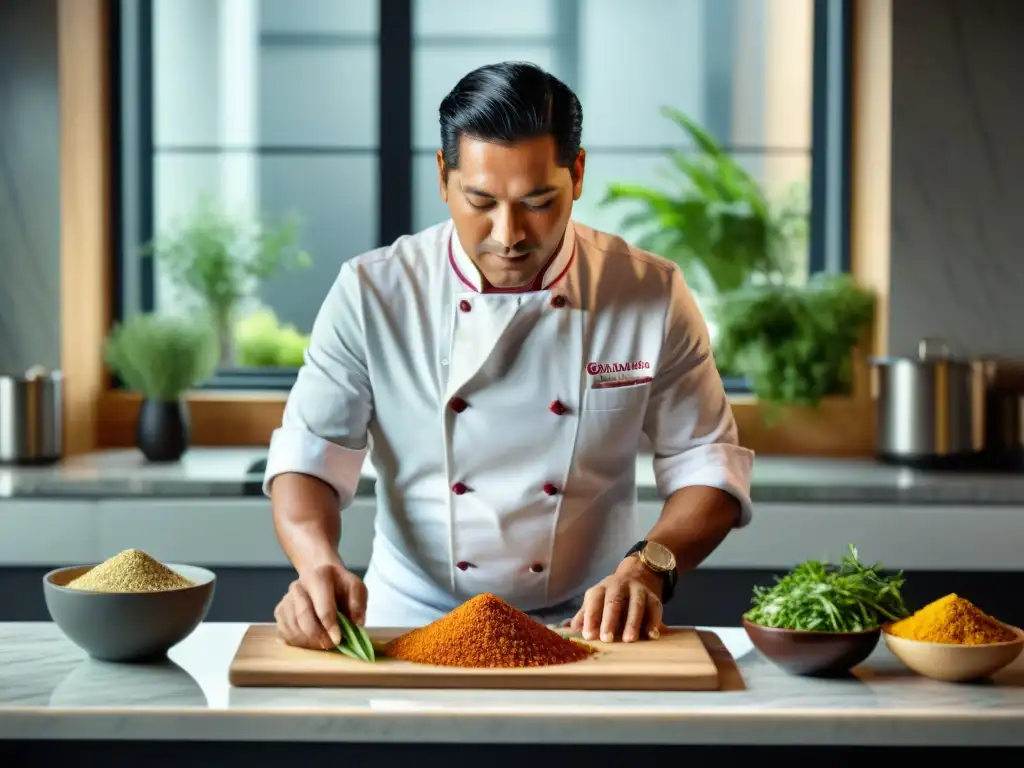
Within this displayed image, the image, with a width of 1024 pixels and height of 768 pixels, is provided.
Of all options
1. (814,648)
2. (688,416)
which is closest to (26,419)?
(688,416)

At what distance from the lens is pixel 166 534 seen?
3.08 metres

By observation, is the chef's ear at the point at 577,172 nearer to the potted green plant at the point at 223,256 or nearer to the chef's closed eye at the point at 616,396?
the chef's closed eye at the point at 616,396

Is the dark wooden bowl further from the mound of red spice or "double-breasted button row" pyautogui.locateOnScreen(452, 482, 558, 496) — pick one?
"double-breasted button row" pyautogui.locateOnScreen(452, 482, 558, 496)

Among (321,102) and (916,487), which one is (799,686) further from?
(321,102)

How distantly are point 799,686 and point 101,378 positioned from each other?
2858 millimetres

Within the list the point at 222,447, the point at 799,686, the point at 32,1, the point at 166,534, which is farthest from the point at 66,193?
the point at 799,686

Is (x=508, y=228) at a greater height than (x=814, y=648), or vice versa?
(x=508, y=228)

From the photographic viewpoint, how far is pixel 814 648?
158cm

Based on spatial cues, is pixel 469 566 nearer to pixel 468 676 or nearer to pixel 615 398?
pixel 615 398

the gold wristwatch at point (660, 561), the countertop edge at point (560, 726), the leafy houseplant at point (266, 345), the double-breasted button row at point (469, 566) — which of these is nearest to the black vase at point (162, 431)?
the leafy houseplant at point (266, 345)

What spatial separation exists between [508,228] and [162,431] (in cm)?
194

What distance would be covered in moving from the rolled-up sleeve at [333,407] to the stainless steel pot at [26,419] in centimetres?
152

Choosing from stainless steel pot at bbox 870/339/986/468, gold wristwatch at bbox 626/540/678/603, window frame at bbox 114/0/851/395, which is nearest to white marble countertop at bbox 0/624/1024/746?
gold wristwatch at bbox 626/540/678/603

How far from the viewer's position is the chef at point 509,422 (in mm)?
2098
